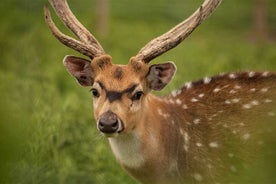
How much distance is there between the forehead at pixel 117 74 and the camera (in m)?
5.03

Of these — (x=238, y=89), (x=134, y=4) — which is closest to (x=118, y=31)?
(x=134, y=4)

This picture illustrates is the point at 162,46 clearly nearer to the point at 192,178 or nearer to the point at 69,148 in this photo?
the point at 192,178

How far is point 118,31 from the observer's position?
17.8 meters

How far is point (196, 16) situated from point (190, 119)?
2.54ft

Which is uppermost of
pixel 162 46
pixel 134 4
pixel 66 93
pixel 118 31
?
pixel 118 31

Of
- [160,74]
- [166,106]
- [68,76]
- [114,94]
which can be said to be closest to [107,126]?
[114,94]

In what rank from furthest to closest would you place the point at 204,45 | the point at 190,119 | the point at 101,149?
the point at 204,45
the point at 101,149
the point at 190,119

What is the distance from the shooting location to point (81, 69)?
5488 mm

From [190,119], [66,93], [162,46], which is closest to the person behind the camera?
[162,46]

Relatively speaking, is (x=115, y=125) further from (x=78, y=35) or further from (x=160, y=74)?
(x=78, y=35)

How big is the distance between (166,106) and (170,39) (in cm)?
57

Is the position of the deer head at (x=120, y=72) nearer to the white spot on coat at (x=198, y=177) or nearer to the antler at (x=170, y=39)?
the antler at (x=170, y=39)

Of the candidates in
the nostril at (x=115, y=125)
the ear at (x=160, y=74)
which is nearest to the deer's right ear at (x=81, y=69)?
the ear at (x=160, y=74)

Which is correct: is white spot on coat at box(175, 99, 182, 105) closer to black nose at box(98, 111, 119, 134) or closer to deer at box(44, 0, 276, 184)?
deer at box(44, 0, 276, 184)
